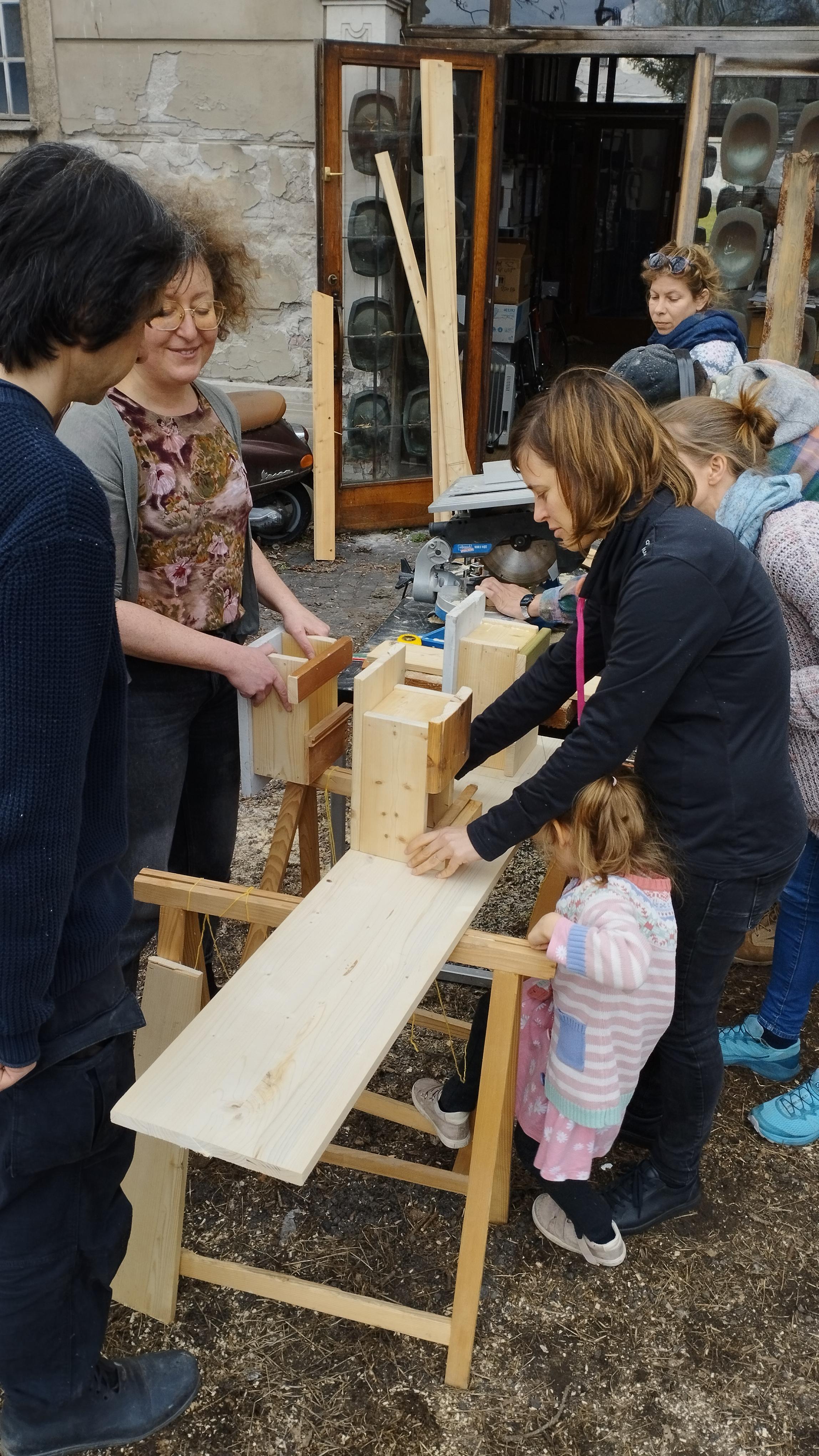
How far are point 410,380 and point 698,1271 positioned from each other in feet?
19.1

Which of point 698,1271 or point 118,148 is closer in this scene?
point 698,1271

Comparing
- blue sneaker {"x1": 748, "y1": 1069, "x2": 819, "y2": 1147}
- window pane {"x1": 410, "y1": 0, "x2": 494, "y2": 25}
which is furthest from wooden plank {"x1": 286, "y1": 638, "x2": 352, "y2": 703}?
window pane {"x1": 410, "y1": 0, "x2": 494, "y2": 25}

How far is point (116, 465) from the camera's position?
1.98m

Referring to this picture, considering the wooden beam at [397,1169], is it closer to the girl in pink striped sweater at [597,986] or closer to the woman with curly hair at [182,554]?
the girl in pink striped sweater at [597,986]

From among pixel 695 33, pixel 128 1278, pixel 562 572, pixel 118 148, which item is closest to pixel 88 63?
pixel 118 148

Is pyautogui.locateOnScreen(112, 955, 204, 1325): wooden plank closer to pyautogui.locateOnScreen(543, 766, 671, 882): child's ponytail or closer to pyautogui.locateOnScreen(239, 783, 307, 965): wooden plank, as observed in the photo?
pyautogui.locateOnScreen(239, 783, 307, 965): wooden plank

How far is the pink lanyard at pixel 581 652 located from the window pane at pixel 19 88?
22.7 feet

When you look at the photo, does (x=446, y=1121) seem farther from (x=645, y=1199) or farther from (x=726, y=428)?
(x=726, y=428)

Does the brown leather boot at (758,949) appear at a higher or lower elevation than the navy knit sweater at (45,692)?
lower

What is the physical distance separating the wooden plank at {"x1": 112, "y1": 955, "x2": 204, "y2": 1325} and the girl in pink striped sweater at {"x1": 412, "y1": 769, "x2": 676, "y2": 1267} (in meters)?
0.67

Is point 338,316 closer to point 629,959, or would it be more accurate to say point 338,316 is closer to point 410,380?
point 410,380

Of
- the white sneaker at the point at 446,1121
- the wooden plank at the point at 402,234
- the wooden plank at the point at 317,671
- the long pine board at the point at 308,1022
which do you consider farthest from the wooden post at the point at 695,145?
the long pine board at the point at 308,1022

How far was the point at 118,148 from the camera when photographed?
22.8ft

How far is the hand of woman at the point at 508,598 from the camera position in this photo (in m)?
3.18
